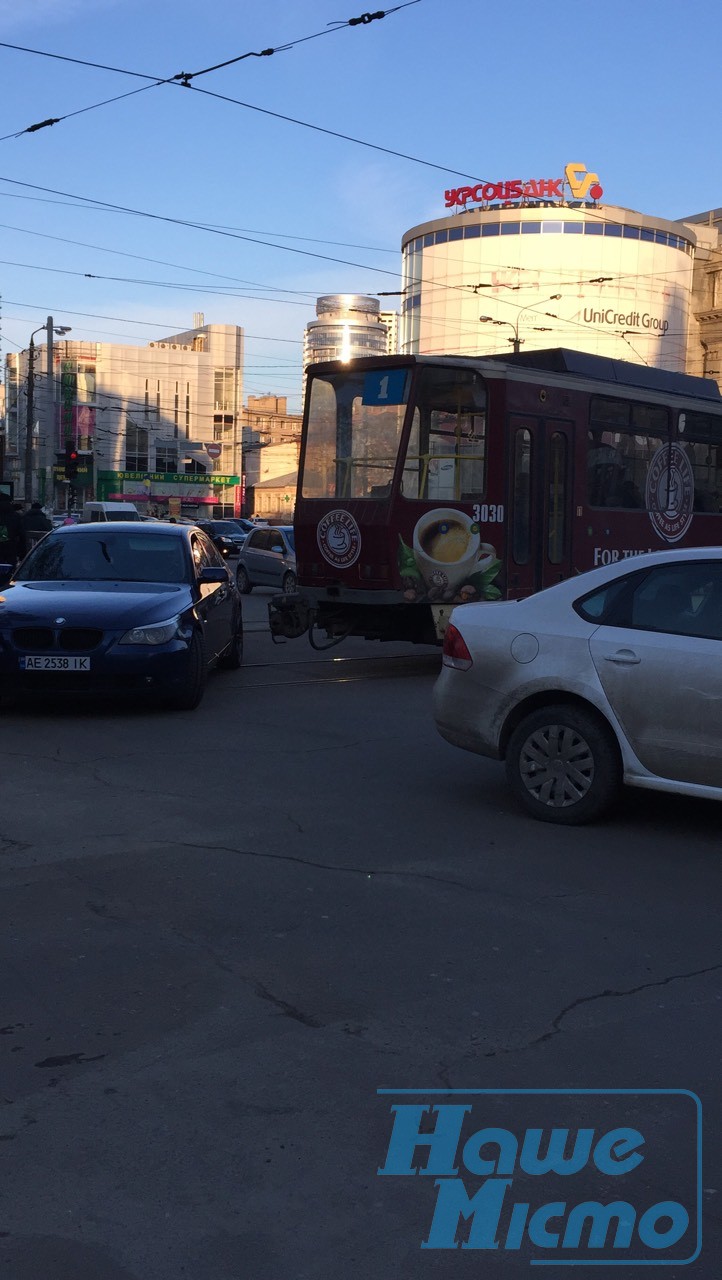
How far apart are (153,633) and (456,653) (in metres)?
3.33

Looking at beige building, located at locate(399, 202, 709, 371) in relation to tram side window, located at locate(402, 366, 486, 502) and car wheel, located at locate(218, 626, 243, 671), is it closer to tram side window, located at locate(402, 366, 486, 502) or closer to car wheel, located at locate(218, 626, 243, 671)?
tram side window, located at locate(402, 366, 486, 502)

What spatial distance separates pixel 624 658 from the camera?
21.5ft

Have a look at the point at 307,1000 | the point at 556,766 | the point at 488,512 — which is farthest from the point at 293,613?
the point at 307,1000

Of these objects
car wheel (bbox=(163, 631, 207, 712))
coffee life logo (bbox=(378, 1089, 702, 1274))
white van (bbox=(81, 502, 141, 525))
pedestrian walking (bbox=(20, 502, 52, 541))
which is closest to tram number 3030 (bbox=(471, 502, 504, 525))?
car wheel (bbox=(163, 631, 207, 712))

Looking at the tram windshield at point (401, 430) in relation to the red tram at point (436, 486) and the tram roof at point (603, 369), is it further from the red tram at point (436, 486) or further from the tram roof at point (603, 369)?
the tram roof at point (603, 369)

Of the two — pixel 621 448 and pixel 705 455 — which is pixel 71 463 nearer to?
pixel 705 455

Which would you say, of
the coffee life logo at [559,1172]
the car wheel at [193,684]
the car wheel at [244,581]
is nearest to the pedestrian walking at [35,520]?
the car wheel at [244,581]

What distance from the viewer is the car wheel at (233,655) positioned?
12.7m

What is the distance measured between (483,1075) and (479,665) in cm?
361

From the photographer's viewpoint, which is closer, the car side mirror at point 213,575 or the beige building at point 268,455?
the car side mirror at point 213,575

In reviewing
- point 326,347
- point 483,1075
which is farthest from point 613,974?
point 326,347

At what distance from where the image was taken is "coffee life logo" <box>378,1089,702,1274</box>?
289 cm

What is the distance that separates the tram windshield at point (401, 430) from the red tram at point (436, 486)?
0.01 meters

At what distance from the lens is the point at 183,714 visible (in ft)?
33.2
